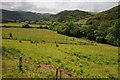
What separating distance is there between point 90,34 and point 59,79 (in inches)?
4577

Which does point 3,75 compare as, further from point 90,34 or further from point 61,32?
point 61,32

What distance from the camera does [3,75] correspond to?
89.2ft

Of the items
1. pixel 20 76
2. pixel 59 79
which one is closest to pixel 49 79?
pixel 59 79

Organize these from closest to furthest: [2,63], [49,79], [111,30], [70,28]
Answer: [49,79] < [2,63] < [111,30] < [70,28]

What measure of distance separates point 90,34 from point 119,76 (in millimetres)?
104660

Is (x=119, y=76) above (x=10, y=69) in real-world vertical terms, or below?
below

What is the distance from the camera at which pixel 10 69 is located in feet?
99.9

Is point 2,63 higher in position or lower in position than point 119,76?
higher

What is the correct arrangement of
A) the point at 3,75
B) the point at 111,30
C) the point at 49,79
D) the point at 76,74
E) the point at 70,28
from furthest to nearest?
the point at 70,28
the point at 111,30
the point at 76,74
the point at 49,79
the point at 3,75

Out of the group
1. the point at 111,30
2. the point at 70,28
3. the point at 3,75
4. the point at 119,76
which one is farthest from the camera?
the point at 70,28

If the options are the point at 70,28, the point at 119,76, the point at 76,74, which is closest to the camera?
the point at 76,74

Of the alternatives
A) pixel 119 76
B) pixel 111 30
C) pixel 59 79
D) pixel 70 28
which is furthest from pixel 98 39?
pixel 59 79

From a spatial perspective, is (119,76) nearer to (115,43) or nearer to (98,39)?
(115,43)

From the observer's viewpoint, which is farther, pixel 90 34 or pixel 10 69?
pixel 90 34
